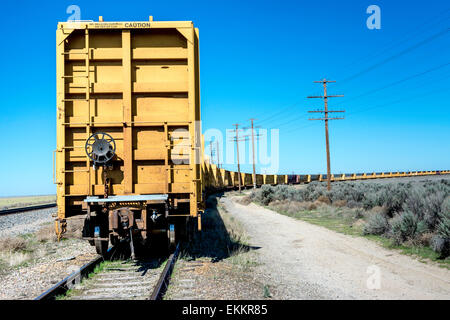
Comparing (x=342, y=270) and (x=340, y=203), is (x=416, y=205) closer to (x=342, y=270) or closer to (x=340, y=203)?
(x=342, y=270)

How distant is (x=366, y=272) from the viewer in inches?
292

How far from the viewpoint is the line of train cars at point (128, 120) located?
7395mm

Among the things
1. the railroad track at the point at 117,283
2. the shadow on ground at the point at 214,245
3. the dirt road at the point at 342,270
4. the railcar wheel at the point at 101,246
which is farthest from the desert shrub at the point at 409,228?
the railcar wheel at the point at 101,246

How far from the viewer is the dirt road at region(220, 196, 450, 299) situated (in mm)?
6027

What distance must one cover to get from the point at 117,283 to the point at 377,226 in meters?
8.72

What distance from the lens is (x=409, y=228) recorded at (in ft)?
31.4

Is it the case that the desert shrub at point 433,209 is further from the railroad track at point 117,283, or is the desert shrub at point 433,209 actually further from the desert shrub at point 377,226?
the railroad track at point 117,283

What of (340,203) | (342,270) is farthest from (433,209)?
(340,203)

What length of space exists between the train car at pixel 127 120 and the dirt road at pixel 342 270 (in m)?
2.62

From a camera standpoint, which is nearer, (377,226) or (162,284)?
(162,284)

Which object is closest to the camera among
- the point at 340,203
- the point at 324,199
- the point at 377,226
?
the point at 377,226

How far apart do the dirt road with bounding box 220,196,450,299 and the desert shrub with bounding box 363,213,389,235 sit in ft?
2.11

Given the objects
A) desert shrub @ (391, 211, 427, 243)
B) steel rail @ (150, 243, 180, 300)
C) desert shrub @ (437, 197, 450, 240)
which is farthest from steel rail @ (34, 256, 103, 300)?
desert shrub @ (391, 211, 427, 243)
